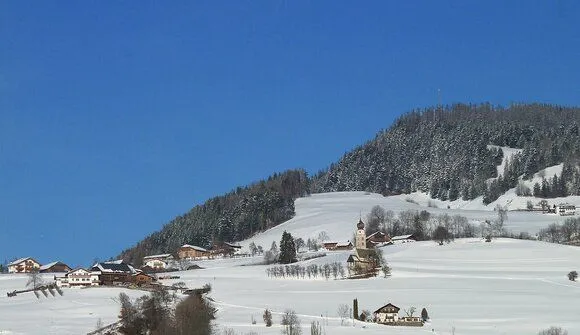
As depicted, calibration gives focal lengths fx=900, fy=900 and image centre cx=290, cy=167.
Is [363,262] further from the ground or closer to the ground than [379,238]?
closer to the ground

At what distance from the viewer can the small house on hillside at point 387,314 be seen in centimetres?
6906

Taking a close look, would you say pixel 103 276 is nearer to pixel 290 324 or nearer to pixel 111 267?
pixel 111 267

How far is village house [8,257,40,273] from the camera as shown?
136m

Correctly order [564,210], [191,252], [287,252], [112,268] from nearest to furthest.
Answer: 1. [112,268]
2. [287,252]
3. [191,252]
4. [564,210]

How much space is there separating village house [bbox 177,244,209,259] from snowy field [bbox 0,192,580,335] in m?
25.3

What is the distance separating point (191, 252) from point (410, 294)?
8019 centimetres

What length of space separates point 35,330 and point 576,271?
5572 centimetres

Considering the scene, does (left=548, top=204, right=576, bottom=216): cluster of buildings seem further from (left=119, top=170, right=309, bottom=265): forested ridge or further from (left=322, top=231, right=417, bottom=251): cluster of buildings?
(left=119, top=170, right=309, bottom=265): forested ridge

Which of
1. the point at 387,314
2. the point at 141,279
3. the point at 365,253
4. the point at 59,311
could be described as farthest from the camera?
the point at 365,253

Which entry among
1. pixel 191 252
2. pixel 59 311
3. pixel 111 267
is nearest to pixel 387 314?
pixel 59 311

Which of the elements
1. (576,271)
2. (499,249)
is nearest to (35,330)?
(576,271)

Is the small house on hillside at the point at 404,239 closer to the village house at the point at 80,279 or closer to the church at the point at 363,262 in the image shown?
the church at the point at 363,262

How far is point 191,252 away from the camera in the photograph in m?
156

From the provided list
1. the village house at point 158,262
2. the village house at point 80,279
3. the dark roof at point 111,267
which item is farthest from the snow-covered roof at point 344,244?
the village house at point 80,279
